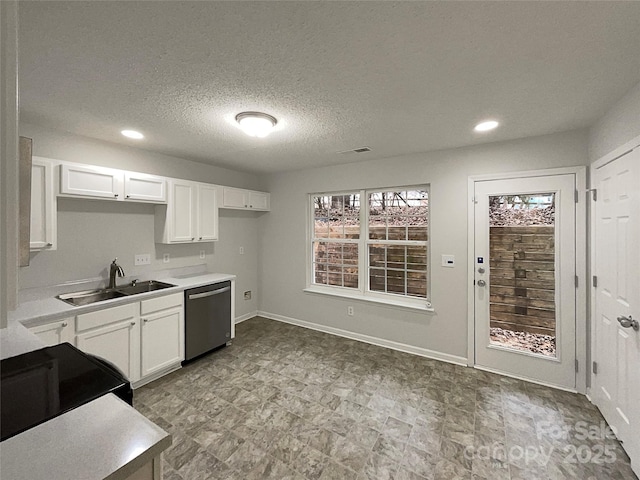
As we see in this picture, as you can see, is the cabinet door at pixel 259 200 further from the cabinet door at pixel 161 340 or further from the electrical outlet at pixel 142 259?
the cabinet door at pixel 161 340

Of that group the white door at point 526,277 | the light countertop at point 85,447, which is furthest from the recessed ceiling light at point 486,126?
the light countertop at point 85,447

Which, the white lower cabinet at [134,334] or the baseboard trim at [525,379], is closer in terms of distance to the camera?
the white lower cabinet at [134,334]

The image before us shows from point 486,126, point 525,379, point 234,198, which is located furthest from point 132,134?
point 525,379

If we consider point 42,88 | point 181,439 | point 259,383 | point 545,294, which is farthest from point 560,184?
point 42,88

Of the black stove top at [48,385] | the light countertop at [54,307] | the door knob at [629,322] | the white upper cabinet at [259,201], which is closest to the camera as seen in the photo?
the black stove top at [48,385]

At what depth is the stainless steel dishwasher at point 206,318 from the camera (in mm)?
3062

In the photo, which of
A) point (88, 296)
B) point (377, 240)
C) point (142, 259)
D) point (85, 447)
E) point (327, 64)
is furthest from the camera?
point (377, 240)

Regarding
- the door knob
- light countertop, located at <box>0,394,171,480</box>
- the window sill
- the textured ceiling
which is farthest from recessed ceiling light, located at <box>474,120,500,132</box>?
light countertop, located at <box>0,394,171,480</box>

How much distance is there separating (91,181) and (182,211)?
92cm

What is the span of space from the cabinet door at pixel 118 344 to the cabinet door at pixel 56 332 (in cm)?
8

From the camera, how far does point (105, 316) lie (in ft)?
7.84

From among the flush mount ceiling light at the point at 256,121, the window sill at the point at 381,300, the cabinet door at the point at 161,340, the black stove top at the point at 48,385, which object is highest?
the flush mount ceiling light at the point at 256,121

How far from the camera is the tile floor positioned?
178 centimetres

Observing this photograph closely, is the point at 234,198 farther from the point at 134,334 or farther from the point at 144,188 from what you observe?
the point at 134,334
